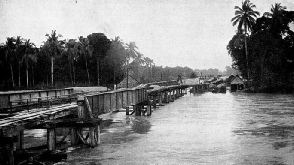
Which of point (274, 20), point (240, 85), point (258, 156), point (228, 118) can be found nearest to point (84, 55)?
point (240, 85)

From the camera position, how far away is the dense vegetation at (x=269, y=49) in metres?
62.8

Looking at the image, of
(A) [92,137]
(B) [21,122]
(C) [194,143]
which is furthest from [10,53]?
(B) [21,122]

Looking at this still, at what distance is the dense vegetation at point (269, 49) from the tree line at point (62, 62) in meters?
17.5

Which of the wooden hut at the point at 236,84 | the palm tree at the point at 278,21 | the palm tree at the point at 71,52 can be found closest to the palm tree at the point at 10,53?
the palm tree at the point at 71,52

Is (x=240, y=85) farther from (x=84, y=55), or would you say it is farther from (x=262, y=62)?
(x=84, y=55)

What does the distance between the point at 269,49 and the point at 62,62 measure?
4302 centimetres

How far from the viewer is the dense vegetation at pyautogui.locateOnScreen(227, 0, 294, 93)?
62.8 m

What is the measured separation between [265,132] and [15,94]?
1572 centimetres

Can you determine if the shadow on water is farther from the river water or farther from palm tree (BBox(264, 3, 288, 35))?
palm tree (BBox(264, 3, 288, 35))

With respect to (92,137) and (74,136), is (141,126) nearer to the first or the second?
(92,137)

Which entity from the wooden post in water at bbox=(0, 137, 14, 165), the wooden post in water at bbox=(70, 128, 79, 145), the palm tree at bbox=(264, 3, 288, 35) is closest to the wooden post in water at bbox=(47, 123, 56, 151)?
the wooden post in water at bbox=(70, 128, 79, 145)

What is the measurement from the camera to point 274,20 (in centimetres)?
6481

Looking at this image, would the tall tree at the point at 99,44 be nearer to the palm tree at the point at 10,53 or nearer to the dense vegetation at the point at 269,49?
the palm tree at the point at 10,53

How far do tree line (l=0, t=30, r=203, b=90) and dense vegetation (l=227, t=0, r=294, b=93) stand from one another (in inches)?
691
